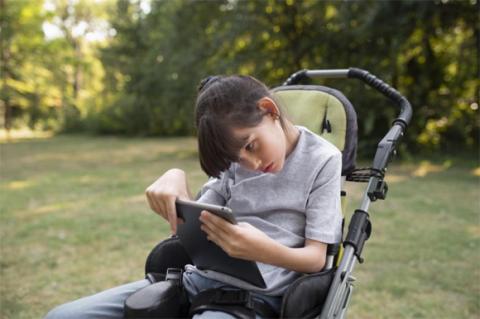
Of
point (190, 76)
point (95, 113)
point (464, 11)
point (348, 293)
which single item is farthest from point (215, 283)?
point (95, 113)

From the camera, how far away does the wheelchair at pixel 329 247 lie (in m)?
1.53

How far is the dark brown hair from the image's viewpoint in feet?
4.79

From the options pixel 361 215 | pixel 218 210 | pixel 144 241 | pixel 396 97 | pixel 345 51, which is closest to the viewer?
pixel 218 210

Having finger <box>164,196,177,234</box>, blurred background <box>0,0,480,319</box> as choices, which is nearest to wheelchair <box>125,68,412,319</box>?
finger <box>164,196,177,234</box>

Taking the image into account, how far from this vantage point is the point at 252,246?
1439 mm

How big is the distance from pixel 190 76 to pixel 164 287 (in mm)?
9683

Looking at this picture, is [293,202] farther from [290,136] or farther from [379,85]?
[379,85]

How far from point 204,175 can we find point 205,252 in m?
6.80

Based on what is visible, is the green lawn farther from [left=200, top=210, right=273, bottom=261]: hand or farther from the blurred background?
[left=200, top=210, right=273, bottom=261]: hand

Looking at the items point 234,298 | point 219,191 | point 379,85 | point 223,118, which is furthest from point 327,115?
point 234,298

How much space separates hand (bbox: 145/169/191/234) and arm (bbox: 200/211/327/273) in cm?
15

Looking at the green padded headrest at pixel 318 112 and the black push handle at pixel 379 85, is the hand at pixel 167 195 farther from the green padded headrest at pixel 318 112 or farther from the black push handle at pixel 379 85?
the black push handle at pixel 379 85

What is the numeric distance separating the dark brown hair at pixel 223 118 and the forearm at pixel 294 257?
0.91ft

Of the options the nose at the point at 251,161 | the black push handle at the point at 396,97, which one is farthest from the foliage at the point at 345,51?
the nose at the point at 251,161
